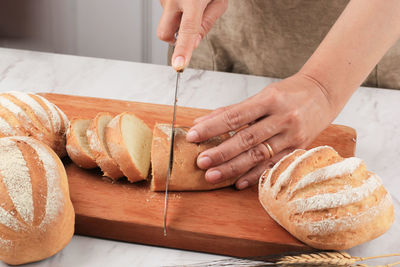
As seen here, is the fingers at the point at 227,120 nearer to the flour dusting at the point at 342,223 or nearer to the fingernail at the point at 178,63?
the fingernail at the point at 178,63

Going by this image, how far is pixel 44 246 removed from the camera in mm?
1259

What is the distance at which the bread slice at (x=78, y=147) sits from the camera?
1.56m

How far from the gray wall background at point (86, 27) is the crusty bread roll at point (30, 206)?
2.53m

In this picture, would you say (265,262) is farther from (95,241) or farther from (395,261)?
(95,241)

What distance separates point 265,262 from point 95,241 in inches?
19.0

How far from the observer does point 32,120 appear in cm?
156

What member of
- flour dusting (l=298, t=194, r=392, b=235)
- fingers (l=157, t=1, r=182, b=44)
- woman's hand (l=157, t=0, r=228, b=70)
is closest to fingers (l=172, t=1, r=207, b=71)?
woman's hand (l=157, t=0, r=228, b=70)

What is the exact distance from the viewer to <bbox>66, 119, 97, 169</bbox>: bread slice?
156cm

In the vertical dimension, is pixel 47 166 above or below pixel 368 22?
below

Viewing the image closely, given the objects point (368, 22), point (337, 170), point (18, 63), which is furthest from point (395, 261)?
point (18, 63)

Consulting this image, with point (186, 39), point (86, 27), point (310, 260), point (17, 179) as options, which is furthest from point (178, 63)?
point (86, 27)

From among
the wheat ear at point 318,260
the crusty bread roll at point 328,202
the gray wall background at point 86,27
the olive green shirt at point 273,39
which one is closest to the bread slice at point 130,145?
the crusty bread roll at point 328,202

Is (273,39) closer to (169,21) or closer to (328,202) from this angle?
(169,21)

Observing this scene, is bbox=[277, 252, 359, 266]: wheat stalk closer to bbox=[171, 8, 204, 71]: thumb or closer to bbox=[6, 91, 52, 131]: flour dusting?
bbox=[171, 8, 204, 71]: thumb
